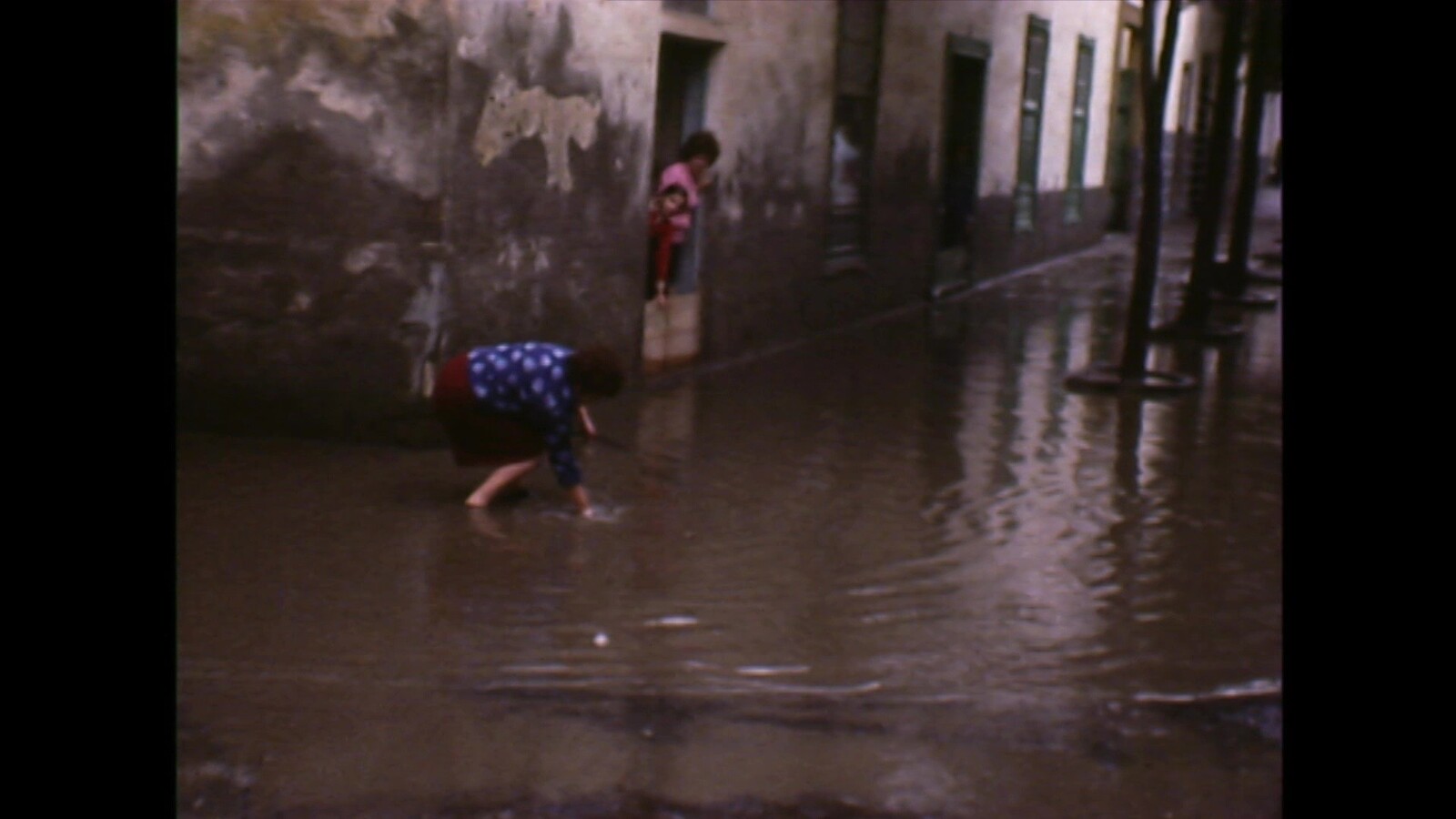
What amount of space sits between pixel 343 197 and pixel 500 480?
176 cm

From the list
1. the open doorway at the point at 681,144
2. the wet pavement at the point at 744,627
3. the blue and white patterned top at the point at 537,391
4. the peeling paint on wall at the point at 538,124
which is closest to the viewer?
the wet pavement at the point at 744,627

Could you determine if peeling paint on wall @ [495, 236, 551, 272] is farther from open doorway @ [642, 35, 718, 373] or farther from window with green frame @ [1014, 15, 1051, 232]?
window with green frame @ [1014, 15, 1051, 232]

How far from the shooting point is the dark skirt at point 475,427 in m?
7.12

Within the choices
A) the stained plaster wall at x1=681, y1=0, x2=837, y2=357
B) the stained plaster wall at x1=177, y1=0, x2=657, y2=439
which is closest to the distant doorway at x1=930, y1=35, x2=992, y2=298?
the stained plaster wall at x1=681, y1=0, x2=837, y2=357

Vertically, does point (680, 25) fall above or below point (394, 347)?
above

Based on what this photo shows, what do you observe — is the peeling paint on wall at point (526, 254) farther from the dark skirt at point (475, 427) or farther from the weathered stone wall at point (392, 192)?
the dark skirt at point (475, 427)

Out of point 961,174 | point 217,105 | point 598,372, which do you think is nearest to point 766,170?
Result: point 217,105

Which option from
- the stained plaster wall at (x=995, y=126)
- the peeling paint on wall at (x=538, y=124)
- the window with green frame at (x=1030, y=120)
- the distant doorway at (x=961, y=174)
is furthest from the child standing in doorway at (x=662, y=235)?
the window with green frame at (x=1030, y=120)

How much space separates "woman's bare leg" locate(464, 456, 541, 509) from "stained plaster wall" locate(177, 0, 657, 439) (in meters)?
1.30

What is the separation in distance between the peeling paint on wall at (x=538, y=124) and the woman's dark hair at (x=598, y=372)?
83.1 inches
